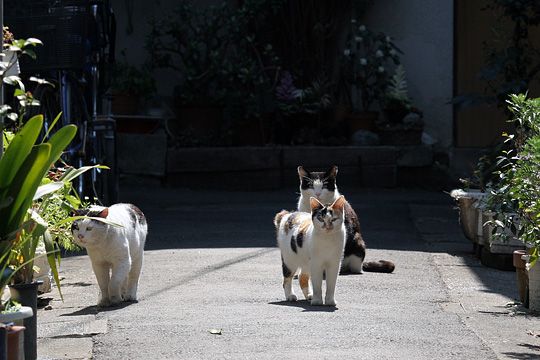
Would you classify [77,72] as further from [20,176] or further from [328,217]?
[20,176]

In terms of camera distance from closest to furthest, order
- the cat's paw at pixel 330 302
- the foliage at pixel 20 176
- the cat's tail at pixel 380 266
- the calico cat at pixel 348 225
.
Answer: the foliage at pixel 20 176 → the cat's paw at pixel 330 302 → the calico cat at pixel 348 225 → the cat's tail at pixel 380 266

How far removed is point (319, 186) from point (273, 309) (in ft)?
5.96

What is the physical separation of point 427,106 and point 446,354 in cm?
955

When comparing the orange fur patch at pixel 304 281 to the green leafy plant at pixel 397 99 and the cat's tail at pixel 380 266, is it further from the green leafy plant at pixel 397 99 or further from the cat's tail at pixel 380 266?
the green leafy plant at pixel 397 99

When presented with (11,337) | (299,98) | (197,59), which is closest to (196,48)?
(197,59)

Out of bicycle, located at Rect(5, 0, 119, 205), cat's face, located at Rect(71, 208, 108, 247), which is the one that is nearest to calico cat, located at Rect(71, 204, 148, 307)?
cat's face, located at Rect(71, 208, 108, 247)

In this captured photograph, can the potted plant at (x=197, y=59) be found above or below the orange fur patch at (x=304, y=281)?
above

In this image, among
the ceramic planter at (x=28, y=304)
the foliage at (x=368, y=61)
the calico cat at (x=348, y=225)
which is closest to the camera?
the ceramic planter at (x=28, y=304)

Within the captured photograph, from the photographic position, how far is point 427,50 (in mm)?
14078

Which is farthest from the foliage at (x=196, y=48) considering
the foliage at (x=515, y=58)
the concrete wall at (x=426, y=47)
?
the foliage at (x=515, y=58)

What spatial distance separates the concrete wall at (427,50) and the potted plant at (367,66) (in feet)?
0.92

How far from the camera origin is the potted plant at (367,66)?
13602mm

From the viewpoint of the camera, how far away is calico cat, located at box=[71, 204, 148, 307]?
5.82m

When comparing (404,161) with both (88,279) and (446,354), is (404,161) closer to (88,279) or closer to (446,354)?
(88,279)
